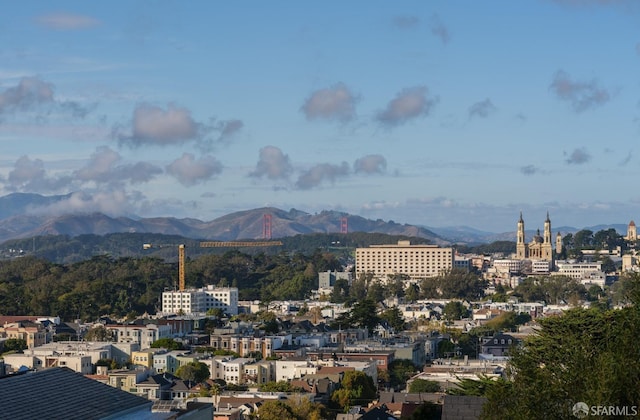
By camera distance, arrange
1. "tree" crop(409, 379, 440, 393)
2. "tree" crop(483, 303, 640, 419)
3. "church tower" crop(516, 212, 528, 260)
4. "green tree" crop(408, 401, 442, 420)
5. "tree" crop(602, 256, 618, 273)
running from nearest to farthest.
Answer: "tree" crop(483, 303, 640, 419), "green tree" crop(408, 401, 442, 420), "tree" crop(409, 379, 440, 393), "tree" crop(602, 256, 618, 273), "church tower" crop(516, 212, 528, 260)

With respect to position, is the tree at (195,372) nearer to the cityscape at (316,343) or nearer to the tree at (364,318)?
the cityscape at (316,343)

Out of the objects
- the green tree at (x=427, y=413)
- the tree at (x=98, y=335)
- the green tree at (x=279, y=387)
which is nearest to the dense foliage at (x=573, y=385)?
the green tree at (x=427, y=413)

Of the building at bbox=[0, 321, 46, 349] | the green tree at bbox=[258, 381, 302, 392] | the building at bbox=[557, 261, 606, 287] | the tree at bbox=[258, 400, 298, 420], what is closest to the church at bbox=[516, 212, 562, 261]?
the building at bbox=[557, 261, 606, 287]

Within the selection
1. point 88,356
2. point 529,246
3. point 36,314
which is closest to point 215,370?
point 88,356

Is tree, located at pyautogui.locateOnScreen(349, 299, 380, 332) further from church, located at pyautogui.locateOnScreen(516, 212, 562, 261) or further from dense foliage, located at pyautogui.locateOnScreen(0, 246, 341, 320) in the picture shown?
church, located at pyautogui.locateOnScreen(516, 212, 562, 261)

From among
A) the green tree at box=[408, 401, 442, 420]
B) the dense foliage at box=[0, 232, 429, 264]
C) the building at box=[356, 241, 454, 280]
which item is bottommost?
the green tree at box=[408, 401, 442, 420]

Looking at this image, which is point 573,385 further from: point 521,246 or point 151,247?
point 151,247
